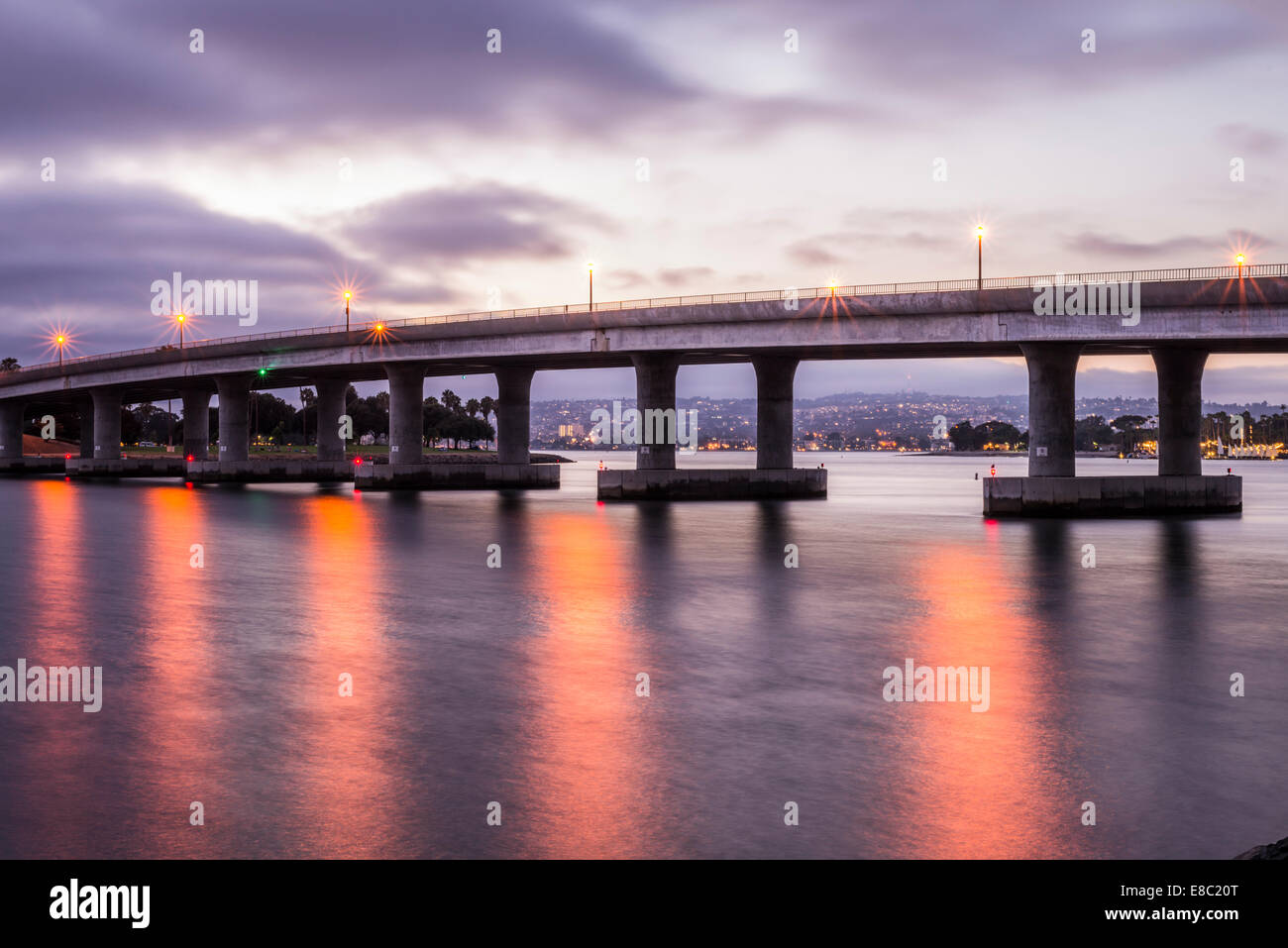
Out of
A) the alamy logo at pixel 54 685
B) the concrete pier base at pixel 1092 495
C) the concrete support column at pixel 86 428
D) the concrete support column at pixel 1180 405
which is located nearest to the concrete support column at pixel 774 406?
the concrete pier base at pixel 1092 495

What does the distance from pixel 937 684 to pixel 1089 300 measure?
3927cm

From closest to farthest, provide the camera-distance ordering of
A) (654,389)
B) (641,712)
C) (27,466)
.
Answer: (641,712), (654,389), (27,466)

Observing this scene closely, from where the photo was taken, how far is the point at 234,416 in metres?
95.6

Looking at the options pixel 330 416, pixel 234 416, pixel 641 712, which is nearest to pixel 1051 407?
pixel 641 712

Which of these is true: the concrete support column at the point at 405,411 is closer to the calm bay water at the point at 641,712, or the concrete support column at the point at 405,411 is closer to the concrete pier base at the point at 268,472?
the concrete pier base at the point at 268,472

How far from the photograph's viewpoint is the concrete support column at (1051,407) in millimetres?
49250

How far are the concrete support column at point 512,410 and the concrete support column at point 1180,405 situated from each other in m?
44.9

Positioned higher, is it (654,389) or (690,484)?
(654,389)

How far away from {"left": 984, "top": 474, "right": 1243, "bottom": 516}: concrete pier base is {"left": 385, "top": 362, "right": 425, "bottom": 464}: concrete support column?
4395 cm

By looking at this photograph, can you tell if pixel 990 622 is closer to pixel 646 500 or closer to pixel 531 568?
pixel 531 568

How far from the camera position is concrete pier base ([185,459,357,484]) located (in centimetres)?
9538

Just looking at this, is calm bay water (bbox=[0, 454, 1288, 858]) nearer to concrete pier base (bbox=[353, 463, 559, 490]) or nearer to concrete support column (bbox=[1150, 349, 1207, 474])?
concrete support column (bbox=[1150, 349, 1207, 474])

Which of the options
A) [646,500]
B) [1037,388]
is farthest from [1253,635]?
[646,500]
